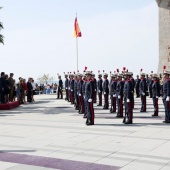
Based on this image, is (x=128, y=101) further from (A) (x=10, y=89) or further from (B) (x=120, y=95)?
(A) (x=10, y=89)

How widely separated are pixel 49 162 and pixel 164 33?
81.1 ft

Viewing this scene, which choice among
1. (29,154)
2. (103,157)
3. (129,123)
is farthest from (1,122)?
(103,157)

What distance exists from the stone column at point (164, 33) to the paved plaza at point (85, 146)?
17.8 m

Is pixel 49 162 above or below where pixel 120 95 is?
below

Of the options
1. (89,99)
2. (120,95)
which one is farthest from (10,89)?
(89,99)

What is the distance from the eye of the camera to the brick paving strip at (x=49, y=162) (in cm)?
658

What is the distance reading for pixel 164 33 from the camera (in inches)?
1169

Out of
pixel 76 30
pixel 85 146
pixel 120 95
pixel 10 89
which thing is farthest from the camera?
pixel 76 30

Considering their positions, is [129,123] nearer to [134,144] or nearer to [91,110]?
[91,110]

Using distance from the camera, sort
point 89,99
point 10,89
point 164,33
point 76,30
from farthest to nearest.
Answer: point 76,30 → point 164,33 → point 10,89 → point 89,99

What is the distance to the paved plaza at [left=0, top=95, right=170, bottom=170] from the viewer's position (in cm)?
682

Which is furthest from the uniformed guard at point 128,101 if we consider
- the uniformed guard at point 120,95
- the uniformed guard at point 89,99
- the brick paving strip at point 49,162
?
the brick paving strip at point 49,162

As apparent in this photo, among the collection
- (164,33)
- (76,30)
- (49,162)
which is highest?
(76,30)

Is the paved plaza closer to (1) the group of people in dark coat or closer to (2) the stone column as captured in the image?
(1) the group of people in dark coat
